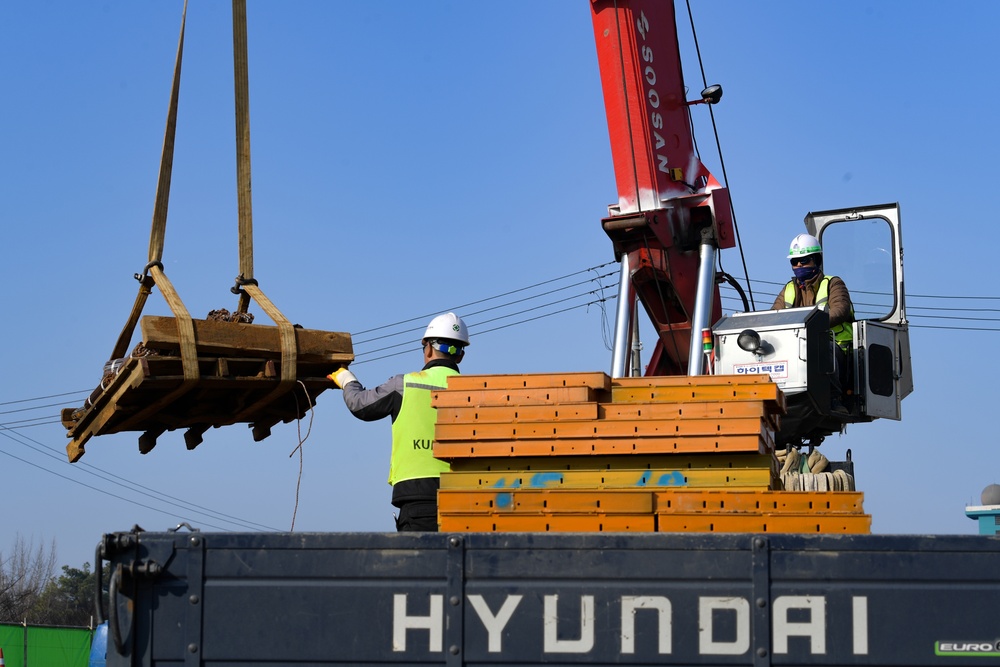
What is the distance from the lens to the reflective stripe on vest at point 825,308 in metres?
9.72

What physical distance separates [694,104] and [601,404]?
7481 millimetres

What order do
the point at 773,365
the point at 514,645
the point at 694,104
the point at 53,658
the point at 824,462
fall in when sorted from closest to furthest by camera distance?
the point at 514,645
the point at 773,365
the point at 824,462
the point at 694,104
the point at 53,658

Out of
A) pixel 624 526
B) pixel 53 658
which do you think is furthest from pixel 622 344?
pixel 53 658

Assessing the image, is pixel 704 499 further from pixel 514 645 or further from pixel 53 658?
pixel 53 658

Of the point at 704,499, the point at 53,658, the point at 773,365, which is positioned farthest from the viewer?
the point at 53,658

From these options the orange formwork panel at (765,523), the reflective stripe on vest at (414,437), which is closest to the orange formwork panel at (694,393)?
the orange formwork panel at (765,523)

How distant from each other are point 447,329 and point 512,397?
4.27 feet

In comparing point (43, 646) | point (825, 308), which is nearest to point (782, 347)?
point (825, 308)

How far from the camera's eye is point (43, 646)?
20859mm

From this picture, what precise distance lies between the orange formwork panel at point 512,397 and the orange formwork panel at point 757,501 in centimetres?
73

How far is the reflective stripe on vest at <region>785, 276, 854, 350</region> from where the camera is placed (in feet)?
31.9

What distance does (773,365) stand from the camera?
879 centimetres

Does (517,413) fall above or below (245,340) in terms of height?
below

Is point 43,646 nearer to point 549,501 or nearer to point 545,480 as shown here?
point 545,480
